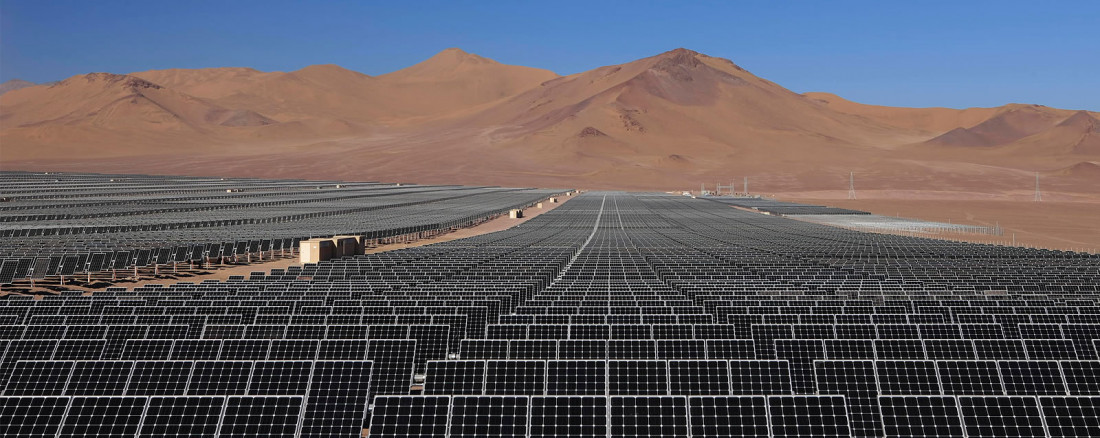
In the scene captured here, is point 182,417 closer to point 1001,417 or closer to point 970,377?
point 1001,417

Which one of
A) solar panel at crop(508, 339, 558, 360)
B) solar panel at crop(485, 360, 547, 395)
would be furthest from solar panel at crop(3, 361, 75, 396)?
solar panel at crop(508, 339, 558, 360)

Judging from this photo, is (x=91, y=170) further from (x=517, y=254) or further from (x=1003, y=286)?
(x=1003, y=286)

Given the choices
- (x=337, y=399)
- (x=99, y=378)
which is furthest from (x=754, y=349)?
(x=99, y=378)

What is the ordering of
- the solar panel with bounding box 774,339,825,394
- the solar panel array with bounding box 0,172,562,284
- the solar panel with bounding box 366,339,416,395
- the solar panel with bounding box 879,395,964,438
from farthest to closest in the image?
the solar panel array with bounding box 0,172,562,284 → the solar panel with bounding box 774,339,825,394 → the solar panel with bounding box 366,339,416,395 → the solar panel with bounding box 879,395,964,438

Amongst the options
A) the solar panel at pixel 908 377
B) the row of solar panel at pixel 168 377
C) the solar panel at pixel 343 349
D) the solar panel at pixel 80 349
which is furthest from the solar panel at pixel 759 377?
the solar panel at pixel 80 349

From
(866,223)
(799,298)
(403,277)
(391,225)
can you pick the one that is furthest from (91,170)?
(799,298)

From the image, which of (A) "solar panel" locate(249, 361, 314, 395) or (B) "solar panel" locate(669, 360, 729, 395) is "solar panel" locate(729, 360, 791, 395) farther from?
(A) "solar panel" locate(249, 361, 314, 395)
